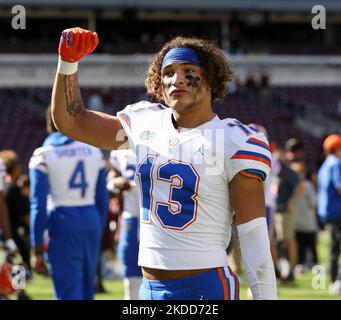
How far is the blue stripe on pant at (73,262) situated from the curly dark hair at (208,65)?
8.13ft

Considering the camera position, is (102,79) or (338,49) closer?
(102,79)

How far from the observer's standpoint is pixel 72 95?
147 inches

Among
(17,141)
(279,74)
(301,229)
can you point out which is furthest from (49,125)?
(279,74)

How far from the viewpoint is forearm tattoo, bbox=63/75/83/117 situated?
3.73 m

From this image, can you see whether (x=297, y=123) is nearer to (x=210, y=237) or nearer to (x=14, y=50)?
(x=14, y=50)

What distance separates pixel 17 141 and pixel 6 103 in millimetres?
2851

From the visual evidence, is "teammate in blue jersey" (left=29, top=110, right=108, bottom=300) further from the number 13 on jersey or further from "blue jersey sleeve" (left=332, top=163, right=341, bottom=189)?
"blue jersey sleeve" (left=332, top=163, right=341, bottom=189)

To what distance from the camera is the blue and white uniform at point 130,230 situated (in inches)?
265

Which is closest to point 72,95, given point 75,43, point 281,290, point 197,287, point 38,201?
point 75,43

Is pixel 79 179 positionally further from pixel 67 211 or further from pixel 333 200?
pixel 333 200

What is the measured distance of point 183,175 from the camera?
141 inches

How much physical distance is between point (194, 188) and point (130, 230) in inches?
130

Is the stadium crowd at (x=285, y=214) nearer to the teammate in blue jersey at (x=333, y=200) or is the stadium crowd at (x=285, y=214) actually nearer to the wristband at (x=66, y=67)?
the teammate in blue jersey at (x=333, y=200)

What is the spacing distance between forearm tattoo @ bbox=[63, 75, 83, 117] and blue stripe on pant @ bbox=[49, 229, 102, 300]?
2509 millimetres
